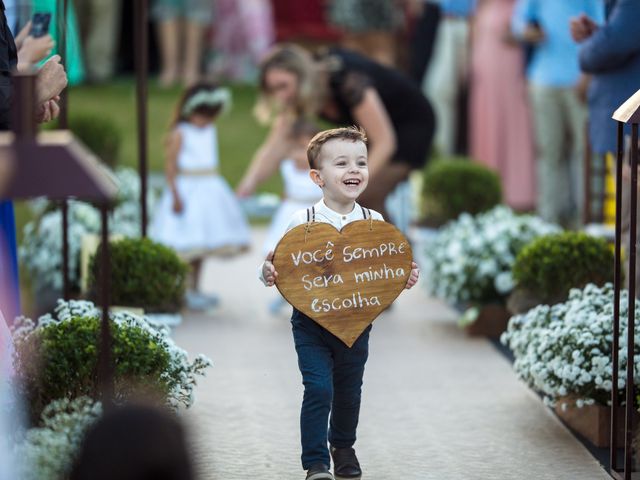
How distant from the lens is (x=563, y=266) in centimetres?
700

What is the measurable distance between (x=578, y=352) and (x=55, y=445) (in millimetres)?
2180

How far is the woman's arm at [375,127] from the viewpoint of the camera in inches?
337

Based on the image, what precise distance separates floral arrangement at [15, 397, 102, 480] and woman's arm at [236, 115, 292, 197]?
14.7ft

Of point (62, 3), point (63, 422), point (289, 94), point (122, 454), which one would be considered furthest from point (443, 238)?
point (122, 454)

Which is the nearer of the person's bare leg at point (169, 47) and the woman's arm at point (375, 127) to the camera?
the woman's arm at point (375, 127)

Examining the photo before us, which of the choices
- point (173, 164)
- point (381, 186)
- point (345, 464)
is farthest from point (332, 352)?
point (173, 164)

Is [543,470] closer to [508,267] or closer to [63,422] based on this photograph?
[63,422]

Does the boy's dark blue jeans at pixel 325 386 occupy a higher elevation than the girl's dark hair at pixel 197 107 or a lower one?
lower

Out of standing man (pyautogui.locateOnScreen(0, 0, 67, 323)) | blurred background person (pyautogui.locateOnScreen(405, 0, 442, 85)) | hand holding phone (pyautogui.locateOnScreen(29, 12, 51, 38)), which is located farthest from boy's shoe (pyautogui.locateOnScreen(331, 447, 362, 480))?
blurred background person (pyautogui.locateOnScreen(405, 0, 442, 85))

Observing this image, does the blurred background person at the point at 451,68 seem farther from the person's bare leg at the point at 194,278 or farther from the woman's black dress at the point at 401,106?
the person's bare leg at the point at 194,278

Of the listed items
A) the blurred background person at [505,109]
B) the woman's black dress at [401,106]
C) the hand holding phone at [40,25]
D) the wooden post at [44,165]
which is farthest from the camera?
the blurred background person at [505,109]

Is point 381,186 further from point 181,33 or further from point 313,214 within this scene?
point 181,33

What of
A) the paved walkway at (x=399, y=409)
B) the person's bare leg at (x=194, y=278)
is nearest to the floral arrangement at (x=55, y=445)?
the paved walkway at (x=399, y=409)

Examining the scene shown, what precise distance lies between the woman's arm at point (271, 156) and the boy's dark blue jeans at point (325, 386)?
12.5 feet
